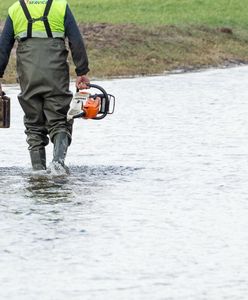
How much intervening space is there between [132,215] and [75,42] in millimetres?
2653

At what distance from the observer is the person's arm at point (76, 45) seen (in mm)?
12602

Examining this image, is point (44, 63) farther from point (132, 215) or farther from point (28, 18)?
point (132, 215)

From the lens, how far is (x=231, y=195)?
11.6m

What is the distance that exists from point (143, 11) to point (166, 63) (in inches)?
431

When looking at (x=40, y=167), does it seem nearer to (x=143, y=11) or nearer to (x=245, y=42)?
(x=245, y=42)

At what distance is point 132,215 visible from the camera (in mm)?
10484

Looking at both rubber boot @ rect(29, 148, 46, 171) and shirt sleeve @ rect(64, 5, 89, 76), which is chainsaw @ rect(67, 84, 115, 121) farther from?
rubber boot @ rect(29, 148, 46, 171)

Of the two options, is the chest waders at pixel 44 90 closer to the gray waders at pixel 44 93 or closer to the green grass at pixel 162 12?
the gray waders at pixel 44 93

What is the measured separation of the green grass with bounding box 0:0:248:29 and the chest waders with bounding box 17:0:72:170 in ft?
80.6

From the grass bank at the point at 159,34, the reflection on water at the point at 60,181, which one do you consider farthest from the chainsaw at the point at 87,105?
the grass bank at the point at 159,34

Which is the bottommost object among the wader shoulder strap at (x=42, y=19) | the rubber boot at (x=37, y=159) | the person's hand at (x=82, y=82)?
the rubber boot at (x=37, y=159)

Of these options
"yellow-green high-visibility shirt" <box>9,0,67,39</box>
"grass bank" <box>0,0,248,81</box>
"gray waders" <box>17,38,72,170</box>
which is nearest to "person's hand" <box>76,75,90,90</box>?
"gray waders" <box>17,38,72,170</box>

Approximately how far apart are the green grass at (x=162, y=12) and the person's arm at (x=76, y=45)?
2475cm

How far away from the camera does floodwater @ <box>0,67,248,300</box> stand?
8.01 m
